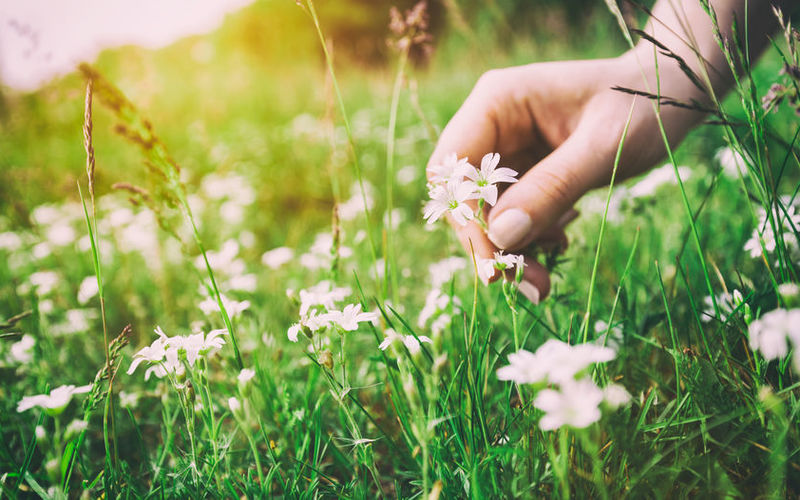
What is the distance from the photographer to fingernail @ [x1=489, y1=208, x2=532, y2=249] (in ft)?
4.18

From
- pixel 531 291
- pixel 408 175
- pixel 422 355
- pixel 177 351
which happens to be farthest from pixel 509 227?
pixel 408 175

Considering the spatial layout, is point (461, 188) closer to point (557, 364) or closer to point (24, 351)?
point (557, 364)

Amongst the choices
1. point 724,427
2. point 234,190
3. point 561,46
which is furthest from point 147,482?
point 561,46

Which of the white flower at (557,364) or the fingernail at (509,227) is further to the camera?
the fingernail at (509,227)

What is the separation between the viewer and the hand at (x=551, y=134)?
1338mm

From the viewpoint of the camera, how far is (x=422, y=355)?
144cm

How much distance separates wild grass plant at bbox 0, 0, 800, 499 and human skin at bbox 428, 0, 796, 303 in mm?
91

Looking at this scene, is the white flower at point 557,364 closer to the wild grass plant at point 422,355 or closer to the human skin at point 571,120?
the wild grass plant at point 422,355

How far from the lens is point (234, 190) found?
3883 millimetres

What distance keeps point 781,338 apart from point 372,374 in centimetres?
131

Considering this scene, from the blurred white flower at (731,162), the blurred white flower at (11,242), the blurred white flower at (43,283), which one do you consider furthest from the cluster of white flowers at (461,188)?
the blurred white flower at (11,242)

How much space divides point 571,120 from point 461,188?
0.79m

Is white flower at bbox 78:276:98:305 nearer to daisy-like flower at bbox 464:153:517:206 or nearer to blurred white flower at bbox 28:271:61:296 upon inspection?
blurred white flower at bbox 28:271:61:296

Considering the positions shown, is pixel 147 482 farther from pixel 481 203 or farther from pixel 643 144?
pixel 643 144
